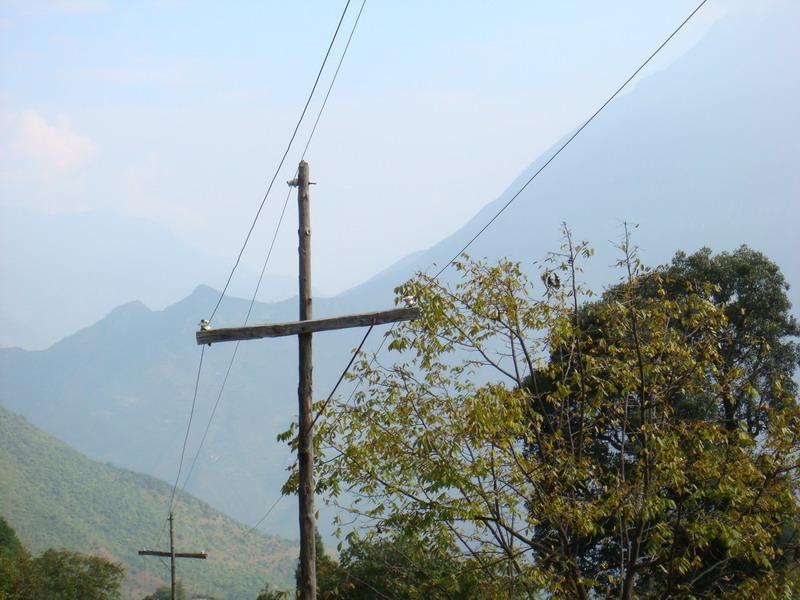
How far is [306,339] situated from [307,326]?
383mm

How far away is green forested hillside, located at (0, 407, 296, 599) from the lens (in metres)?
142

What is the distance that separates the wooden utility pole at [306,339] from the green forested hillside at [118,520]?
12779cm

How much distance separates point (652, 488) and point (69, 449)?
180 m

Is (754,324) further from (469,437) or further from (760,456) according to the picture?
(469,437)

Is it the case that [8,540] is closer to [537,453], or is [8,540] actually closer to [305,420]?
[537,453]

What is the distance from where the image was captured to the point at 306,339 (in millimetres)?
12383

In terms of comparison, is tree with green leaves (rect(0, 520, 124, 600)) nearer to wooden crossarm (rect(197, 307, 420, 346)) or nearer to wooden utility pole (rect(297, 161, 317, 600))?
wooden utility pole (rect(297, 161, 317, 600))

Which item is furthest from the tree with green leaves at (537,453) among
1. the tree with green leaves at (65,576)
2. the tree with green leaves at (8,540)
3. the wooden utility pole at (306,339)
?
the tree with green leaves at (8,540)

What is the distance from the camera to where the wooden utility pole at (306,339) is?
11.9 meters

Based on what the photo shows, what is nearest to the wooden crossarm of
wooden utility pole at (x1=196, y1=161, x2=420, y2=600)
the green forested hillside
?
wooden utility pole at (x1=196, y1=161, x2=420, y2=600)

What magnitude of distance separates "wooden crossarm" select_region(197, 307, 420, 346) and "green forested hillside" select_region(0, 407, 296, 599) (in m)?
128

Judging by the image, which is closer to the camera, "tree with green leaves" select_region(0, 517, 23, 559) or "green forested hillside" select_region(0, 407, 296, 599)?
"tree with green leaves" select_region(0, 517, 23, 559)

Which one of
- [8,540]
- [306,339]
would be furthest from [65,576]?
[306,339]

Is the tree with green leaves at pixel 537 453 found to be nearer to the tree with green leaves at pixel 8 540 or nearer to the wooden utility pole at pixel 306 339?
the wooden utility pole at pixel 306 339
